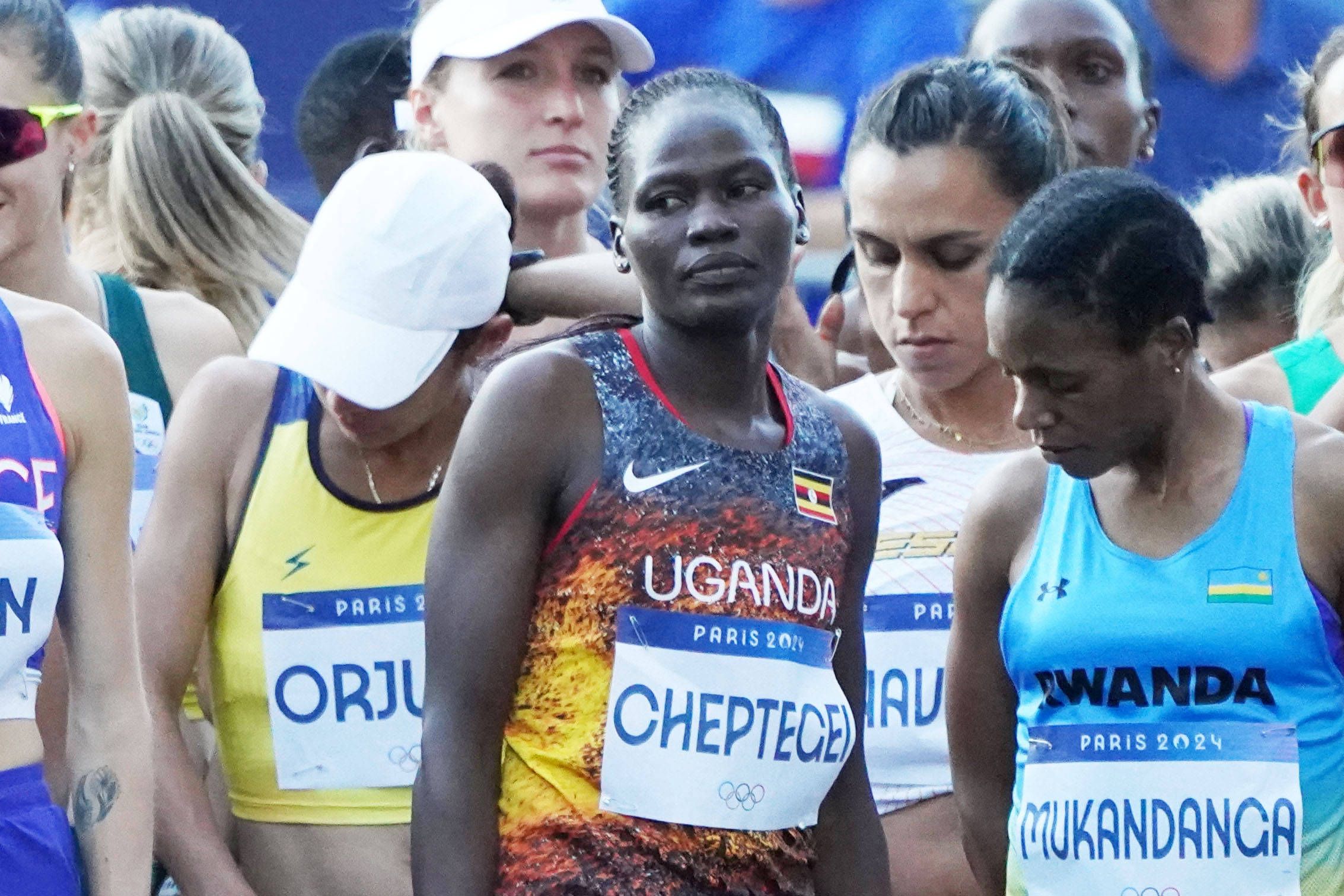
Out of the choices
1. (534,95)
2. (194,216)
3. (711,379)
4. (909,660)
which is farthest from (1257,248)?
(711,379)

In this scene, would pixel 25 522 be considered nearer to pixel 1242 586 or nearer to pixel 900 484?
pixel 900 484

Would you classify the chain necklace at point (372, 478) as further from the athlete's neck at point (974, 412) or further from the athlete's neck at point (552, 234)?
the athlete's neck at point (552, 234)

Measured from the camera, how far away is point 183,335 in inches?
174

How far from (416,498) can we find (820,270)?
7.79ft

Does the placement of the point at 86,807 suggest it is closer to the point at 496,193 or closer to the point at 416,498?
the point at 416,498

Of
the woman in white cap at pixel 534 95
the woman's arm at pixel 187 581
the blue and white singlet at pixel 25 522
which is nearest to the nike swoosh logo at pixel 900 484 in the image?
the woman's arm at pixel 187 581

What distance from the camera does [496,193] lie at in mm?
3814

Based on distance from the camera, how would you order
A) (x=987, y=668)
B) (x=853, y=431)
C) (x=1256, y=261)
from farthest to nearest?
(x=1256, y=261) → (x=987, y=668) → (x=853, y=431)

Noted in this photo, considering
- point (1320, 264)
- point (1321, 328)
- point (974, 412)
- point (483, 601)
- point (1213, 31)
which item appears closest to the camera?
point (483, 601)


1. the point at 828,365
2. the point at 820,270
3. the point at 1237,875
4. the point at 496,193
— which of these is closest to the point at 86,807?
the point at 496,193

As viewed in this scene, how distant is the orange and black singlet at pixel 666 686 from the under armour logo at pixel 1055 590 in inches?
13.8

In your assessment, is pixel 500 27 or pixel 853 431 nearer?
pixel 853 431

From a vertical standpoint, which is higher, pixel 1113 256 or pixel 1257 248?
pixel 1257 248

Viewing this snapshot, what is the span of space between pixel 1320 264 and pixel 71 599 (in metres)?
2.86
